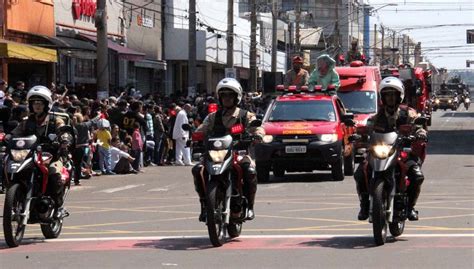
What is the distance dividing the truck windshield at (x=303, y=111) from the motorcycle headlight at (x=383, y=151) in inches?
440

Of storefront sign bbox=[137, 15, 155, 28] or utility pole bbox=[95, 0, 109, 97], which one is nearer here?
utility pole bbox=[95, 0, 109, 97]

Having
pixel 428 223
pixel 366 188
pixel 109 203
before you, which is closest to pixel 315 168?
pixel 109 203

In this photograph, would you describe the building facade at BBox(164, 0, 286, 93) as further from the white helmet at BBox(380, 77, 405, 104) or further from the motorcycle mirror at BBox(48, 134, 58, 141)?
the white helmet at BBox(380, 77, 405, 104)

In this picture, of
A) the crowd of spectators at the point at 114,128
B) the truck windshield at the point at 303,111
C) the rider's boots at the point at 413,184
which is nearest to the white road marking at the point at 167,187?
the crowd of spectators at the point at 114,128

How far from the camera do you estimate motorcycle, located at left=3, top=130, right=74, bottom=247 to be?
12.3m

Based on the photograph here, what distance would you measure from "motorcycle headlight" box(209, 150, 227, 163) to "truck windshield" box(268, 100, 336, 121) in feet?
36.3

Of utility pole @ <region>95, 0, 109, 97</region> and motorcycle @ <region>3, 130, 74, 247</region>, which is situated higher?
utility pole @ <region>95, 0, 109, 97</region>

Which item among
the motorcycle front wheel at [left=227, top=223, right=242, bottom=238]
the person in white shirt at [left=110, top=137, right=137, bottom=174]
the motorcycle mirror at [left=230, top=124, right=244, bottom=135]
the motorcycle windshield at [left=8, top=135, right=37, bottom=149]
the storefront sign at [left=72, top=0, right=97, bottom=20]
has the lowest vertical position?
the person in white shirt at [left=110, top=137, right=137, bottom=174]

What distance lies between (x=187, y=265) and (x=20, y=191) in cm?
249

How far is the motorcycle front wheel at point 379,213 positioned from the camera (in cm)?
1177

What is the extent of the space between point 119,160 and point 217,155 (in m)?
15.3

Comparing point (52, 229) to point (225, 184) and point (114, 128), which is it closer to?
point (225, 184)

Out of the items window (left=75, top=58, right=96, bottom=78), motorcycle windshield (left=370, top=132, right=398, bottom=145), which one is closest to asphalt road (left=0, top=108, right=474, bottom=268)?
motorcycle windshield (left=370, top=132, right=398, bottom=145)

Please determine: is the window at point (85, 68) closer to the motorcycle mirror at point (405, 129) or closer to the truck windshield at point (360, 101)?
the truck windshield at point (360, 101)
